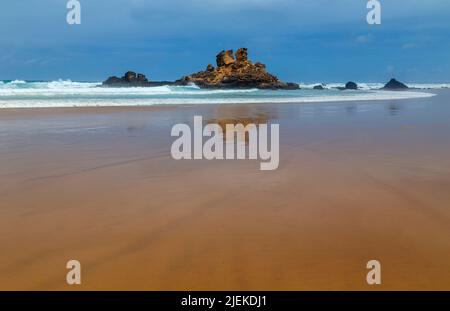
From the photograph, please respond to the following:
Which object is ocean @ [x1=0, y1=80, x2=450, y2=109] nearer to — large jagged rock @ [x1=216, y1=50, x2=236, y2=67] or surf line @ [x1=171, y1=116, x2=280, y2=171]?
surf line @ [x1=171, y1=116, x2=280, y2=171]

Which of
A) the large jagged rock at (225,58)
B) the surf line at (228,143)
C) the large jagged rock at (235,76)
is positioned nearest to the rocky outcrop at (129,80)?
the large jagged rock at (235,76)

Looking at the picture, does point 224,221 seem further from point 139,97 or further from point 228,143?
point 139,97

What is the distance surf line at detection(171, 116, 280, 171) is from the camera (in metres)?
5.52

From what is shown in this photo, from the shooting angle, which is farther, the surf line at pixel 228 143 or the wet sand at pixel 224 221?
the surf line at pixel 228 143

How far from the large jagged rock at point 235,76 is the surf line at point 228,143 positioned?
130 feet

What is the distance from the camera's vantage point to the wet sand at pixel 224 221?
2301mm

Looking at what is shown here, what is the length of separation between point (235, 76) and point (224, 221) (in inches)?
1870

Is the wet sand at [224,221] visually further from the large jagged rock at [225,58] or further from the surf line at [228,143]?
the large jagged rock at [225,58]

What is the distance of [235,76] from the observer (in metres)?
49.4

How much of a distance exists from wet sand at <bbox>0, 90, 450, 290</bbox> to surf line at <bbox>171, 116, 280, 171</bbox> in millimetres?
267

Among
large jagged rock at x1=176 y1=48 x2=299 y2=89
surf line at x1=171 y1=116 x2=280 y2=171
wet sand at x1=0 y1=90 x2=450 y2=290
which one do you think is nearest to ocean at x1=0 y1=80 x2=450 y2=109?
surf line at x1=171 y1=116 x2=280 y2=171
